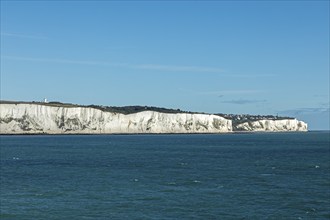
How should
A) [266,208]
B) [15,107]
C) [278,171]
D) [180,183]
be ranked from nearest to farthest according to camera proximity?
[266,208]
[180,183]
[278,171]
[15,107]

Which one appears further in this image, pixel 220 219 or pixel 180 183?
pixel 180 183

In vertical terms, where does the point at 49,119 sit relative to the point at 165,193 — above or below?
above

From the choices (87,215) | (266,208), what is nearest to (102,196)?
(87,215)

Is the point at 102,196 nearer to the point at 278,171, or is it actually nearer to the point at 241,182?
the point at 241,182

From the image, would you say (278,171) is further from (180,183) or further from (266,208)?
(266,208)

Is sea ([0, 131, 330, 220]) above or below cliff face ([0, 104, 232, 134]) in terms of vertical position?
below

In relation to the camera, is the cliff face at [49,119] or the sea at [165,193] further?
the cliff face at [49,119]

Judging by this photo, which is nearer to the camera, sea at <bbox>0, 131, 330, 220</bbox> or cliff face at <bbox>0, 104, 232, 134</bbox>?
sea at <bbox>0, 131, 330, 220</bbox>

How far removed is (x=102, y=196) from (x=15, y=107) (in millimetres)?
143261

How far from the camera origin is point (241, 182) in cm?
4788

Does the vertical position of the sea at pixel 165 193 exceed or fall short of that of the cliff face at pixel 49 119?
it falls short

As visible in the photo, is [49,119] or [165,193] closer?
[165,193]

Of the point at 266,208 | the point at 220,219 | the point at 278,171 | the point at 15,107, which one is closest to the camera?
the point at 220,219

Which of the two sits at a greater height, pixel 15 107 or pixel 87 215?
pixel 15 107
